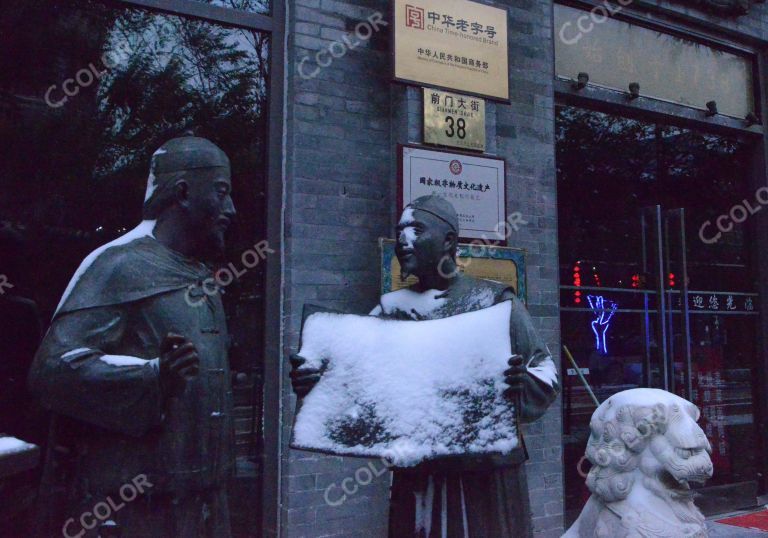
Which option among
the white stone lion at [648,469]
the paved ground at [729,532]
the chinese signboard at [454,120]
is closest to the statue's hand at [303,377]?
the white stone lion at [648,469]

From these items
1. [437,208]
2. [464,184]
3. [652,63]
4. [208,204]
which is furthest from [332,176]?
[652,63]

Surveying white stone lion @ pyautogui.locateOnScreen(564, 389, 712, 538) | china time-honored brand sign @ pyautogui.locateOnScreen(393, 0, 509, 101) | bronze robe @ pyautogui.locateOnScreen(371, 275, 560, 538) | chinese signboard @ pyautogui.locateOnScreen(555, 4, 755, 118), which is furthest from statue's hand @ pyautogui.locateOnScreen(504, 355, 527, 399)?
chinese signboard @ pyautogui.locateOnScreen(555, 4, 755, 118)

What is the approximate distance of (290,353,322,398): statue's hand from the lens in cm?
247

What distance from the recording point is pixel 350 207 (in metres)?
5.05

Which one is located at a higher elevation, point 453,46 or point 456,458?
point 453,46

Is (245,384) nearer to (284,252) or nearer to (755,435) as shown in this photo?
(284,252)

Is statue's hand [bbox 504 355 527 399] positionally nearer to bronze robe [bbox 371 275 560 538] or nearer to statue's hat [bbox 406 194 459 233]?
bronze robe [bbox 371 275 560 538]

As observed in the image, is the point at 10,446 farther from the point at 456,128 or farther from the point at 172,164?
the point at 456,128

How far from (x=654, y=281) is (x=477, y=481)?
12.8 feet

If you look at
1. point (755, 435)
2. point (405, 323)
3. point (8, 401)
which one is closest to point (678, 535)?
point (405, 323)

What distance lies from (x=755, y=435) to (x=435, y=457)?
20.6 feet

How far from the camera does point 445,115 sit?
5.32 meters

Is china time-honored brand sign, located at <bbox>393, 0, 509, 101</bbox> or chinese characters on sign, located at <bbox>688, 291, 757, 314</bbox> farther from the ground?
china time-honored brand sign, located at <bbox>393, 0, 509, 101</bbox>

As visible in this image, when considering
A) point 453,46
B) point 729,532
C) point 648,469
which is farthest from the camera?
point 729,532
